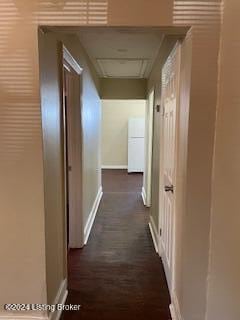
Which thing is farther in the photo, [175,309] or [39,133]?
[175,309]

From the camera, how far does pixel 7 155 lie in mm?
1891

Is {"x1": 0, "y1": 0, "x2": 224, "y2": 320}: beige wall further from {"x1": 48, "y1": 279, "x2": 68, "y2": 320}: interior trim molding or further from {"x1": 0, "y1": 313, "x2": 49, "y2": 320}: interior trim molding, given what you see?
{"x1": 48, "y1": 279, "x2": 68, "y2": 320}: interior trim molding

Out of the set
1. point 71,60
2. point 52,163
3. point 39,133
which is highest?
point 71,60

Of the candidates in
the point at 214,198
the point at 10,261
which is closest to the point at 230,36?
the point at 214,198

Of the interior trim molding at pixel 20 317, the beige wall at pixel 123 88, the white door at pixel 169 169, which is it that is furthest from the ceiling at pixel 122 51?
the interior trim molding at pixel 20 317

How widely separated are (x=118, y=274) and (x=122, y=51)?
2.61 meters

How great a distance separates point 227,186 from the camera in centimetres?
164

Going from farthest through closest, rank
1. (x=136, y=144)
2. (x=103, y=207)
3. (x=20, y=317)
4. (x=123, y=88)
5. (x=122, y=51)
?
(x=136, y=144)
(x=123, y=88)
(x=103, y=207)
(x=122, y=51)
(x=20, y=317)

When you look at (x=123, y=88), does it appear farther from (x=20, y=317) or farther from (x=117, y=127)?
(x=20, y=317)

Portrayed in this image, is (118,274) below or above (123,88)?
below

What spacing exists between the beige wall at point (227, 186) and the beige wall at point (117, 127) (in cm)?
747

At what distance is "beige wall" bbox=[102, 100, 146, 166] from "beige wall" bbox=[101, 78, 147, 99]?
→ 315cm

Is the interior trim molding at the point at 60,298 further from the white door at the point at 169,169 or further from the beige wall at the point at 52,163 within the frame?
the white door at the point at 169,169

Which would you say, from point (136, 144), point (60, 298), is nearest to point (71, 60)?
point (60, 298)
